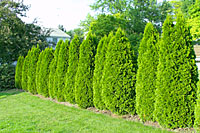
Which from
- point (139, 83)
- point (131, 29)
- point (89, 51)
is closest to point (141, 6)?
point (131, 29)

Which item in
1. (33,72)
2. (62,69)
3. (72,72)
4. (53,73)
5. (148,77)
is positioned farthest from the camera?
(33,72)

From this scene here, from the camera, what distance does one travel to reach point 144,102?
198 inches

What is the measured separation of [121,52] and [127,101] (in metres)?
1.53

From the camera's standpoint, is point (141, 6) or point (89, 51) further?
point (141, 6)

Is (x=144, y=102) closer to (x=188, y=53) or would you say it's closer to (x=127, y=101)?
(x=127, y=101)

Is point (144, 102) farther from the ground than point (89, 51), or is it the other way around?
point (89, 51)

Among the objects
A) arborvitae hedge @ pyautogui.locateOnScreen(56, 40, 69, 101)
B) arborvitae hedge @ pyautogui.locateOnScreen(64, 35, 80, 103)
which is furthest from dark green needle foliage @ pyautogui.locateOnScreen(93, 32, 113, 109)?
arborvitae hedge @ pyautogui.locateOnScreen(56, 40, 69, 101)

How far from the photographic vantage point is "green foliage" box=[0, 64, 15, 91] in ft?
43.6

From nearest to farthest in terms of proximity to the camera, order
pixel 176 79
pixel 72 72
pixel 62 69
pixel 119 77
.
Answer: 1. pixel 176 79
2. pixel 119 77
3. pixel 72 72
4. pixel 62 69

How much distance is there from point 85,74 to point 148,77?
2626mm

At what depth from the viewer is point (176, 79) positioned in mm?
4453

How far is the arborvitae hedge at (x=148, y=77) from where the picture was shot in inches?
196

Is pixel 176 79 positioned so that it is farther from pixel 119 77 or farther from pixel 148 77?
pixel 119 77

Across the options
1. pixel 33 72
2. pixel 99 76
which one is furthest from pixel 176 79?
pixel 33 72
